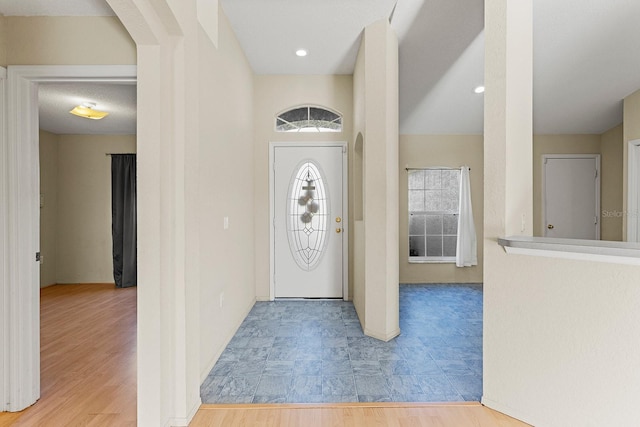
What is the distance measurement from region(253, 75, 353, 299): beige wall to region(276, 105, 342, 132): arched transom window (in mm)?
76

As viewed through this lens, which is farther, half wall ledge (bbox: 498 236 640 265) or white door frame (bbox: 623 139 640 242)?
white door frame (bbox: 623 139 640 242)

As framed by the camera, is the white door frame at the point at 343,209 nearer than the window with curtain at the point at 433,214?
Yes

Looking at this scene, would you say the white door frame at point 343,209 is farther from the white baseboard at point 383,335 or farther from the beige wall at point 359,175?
the white baseboard at point 383,335

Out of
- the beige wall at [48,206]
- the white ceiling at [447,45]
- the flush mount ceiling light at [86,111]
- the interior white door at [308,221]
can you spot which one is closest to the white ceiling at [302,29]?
the white ceiling at [447,45]

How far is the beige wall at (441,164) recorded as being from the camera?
5.15 meters

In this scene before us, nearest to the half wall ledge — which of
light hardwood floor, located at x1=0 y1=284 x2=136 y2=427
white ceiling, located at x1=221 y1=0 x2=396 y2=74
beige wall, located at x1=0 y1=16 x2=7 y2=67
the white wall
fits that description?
the white wall

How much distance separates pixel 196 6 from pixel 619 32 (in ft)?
12.8

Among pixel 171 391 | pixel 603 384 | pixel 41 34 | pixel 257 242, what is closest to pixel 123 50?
pixel 41 34

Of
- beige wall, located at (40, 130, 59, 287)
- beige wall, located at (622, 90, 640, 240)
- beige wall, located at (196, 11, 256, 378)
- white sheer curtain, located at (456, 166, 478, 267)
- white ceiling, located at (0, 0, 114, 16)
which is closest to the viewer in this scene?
white ceiling, located at (0, 0, 114, 16)

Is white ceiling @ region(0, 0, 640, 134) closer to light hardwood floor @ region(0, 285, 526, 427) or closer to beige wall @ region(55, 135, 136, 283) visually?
light hardwood floor @ region(0, 285, 526, 427)

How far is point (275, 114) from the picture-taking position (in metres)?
4.18

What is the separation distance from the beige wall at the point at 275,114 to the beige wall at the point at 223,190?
0.24 metres

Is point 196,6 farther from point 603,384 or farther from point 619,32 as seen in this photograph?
point 619,32

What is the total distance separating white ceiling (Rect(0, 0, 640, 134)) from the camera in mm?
2820
